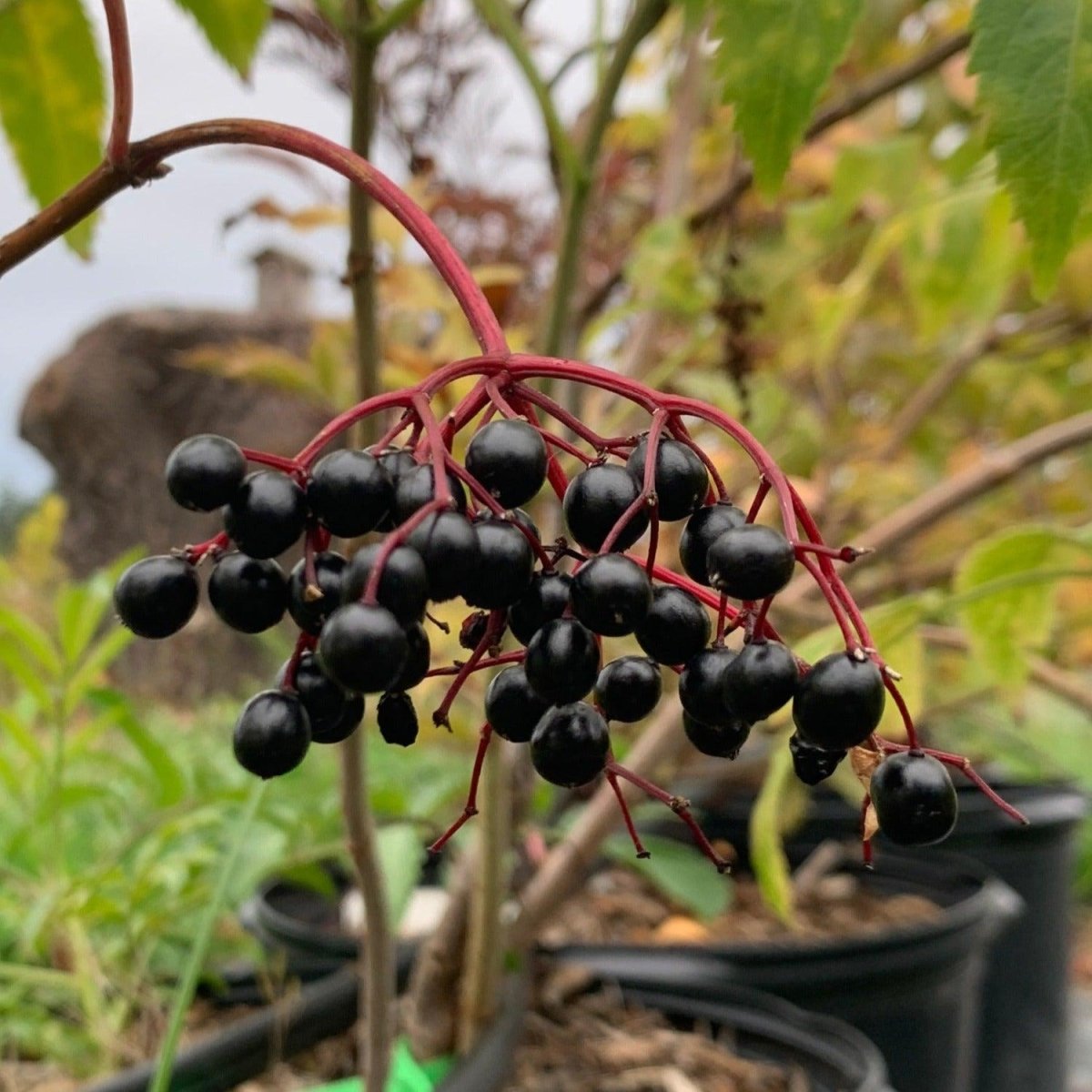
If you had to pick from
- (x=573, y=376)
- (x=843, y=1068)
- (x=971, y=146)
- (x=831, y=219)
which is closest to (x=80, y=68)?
(x=573, y=376)

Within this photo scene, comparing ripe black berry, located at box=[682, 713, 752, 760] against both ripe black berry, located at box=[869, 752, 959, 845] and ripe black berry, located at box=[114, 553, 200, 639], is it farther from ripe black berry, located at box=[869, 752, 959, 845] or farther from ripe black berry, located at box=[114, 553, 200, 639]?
ripe black berry, located at box=[114, 553, 200, 639]

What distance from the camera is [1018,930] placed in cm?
180

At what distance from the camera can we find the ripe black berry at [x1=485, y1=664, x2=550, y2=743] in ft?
1.09

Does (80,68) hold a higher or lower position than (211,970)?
higher

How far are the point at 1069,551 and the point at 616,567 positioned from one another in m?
0.60

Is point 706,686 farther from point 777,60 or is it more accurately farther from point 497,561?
point 777,60

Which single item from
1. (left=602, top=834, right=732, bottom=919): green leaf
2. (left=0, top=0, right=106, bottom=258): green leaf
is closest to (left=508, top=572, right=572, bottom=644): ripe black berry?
(left=0, top=0, right=106, bottom=258): green leaf

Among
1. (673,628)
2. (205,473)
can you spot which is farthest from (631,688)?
(205,473)

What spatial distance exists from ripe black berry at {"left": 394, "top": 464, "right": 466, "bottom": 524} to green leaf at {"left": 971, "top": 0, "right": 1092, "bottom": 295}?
24 centimetres

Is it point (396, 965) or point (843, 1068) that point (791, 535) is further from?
point (396, 965)

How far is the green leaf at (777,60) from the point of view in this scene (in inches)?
15.9

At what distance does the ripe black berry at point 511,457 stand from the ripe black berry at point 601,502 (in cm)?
1

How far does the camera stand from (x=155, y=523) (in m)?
4.12

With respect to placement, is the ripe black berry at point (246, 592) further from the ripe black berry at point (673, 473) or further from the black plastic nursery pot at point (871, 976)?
the black plastic nursery pot at point (871, 976)
